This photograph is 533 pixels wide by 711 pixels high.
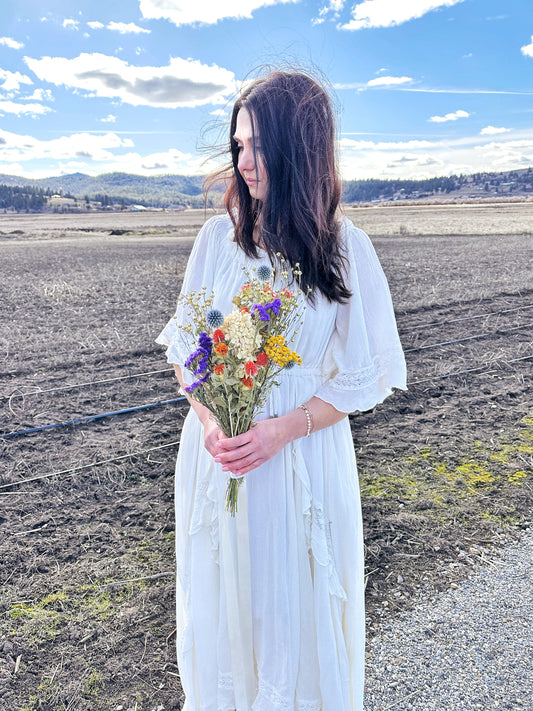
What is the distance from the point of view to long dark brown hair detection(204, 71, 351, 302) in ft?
5.12

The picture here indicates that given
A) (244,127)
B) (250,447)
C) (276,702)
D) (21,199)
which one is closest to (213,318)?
(250,447)

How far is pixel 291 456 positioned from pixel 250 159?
2.84ft

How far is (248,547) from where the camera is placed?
1.69 metres

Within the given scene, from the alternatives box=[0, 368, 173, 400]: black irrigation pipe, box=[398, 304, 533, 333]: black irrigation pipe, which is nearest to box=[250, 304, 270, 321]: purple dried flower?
box=[0, 368, 173, 400]: black irrigation pipe

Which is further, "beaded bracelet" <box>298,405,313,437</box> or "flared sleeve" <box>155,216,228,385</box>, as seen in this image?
"flared sleeve" <box>155,216,228,385</box>

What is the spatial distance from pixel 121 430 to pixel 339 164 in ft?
12.3

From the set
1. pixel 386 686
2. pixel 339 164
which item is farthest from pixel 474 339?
pixel 339 164

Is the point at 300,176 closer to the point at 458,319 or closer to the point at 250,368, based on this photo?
the point at 250,368

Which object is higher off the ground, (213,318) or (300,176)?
(300,176)

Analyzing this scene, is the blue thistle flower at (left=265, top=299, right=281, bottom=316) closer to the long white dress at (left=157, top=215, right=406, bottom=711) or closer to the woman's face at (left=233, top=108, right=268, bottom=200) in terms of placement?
the long white dress at (left=157, top=215, right=406, bottom=711)

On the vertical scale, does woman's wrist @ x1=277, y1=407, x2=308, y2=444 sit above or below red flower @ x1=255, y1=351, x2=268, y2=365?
below

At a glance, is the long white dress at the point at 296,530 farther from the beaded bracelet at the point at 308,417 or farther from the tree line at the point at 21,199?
the tree line at the point at 21,199

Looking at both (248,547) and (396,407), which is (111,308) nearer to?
(396,407)

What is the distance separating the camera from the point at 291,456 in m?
1.69
